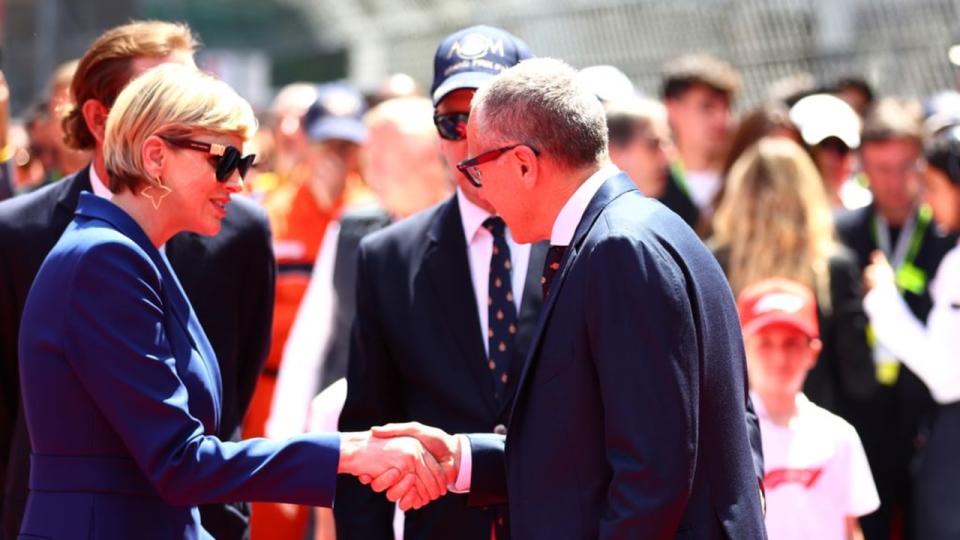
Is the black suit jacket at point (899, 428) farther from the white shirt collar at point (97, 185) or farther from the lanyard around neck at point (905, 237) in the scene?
the white shirt collar at point (97, 185)

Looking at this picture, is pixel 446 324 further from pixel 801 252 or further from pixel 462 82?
pixel 801 252

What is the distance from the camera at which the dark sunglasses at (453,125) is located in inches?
176

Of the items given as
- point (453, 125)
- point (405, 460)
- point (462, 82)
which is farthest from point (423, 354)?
point (462, 82)

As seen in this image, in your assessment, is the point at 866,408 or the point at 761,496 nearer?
the point at 761,496

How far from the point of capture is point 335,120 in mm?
8273

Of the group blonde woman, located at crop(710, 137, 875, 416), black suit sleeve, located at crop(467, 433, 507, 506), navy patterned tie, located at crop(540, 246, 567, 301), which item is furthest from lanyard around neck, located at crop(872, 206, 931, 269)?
navy patterned tie, located at crop(540, 246, 567, 301)

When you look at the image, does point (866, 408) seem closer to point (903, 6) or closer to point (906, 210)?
point (906, 210)

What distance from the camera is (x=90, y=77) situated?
4.57m

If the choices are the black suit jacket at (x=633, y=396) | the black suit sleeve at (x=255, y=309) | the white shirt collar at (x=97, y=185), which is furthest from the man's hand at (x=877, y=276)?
the white shirt collar at (x=97, y=185)

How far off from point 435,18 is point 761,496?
9486mm

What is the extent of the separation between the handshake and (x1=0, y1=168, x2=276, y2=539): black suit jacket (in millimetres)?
801

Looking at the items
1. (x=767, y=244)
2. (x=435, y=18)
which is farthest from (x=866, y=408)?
(x=435, y=18)

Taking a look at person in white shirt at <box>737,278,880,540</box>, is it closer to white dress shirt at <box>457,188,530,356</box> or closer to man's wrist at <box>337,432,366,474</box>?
white dress shirt at <box>457,188,530,356</box>

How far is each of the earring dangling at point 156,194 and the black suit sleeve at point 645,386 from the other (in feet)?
3.93
